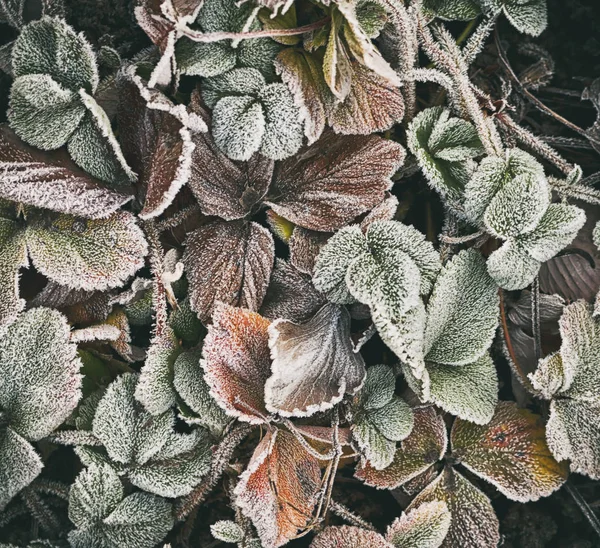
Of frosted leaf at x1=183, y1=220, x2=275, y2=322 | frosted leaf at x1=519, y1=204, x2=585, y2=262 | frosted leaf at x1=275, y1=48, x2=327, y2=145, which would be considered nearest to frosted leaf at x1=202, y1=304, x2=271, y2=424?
frosted leaf at x1=183, y1=220, x2=275, y2=322

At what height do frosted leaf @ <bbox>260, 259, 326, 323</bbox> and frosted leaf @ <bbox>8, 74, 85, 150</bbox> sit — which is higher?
frosted leaf @ <bbox>8, 74, 85, 150</bbox>

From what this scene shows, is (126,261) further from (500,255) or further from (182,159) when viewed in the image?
(500,255)

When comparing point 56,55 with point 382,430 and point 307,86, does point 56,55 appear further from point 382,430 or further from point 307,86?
point 382,430

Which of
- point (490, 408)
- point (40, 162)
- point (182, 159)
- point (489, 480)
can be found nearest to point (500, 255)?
point (490, 408)

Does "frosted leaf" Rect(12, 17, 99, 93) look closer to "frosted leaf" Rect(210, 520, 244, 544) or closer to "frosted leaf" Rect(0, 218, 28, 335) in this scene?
"frosted leaf" Rect(0, 218, 28, 335)

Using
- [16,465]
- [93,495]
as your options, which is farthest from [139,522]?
[16,465]

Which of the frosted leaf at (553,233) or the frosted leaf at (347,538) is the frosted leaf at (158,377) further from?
the frosted leaf at (553,233)
